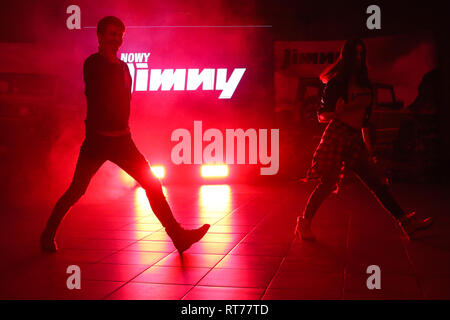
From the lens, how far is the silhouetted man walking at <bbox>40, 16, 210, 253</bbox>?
3.79m

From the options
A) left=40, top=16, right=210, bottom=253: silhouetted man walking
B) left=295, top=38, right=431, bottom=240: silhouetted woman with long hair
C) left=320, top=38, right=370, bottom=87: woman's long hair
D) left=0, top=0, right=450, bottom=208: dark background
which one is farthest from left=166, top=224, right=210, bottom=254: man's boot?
left=0, top=0, right=450, bottom=208: dark background

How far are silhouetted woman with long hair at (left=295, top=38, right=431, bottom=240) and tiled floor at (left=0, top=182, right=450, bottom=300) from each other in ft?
1.45

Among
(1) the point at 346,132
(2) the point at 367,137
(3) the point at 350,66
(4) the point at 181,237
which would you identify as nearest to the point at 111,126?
(4) the point at 181,237

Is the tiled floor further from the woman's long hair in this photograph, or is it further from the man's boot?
the woman's long hair

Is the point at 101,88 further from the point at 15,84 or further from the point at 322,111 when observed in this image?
the point at 15,84

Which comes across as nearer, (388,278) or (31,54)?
(388,278)

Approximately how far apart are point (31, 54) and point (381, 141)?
6.56m

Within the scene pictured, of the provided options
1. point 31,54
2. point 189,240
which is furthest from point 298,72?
point 189,240

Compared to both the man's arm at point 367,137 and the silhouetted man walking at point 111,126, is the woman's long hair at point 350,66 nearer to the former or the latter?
the man's arm at point 367,137

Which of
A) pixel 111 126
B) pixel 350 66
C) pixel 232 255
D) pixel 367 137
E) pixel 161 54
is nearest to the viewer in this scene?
pixel 111 126

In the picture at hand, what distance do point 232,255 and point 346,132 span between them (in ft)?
4.72

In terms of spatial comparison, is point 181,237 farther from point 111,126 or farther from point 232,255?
point 111,126

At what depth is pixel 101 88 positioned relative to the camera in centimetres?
378

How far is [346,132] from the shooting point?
425 cm
